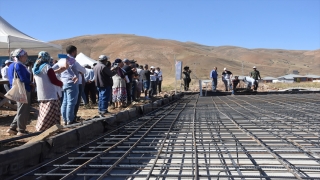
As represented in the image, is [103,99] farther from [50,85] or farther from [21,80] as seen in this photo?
[21,80]

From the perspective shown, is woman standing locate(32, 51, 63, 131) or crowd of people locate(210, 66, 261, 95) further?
crowd of people locate(210, 66, 261, 95)

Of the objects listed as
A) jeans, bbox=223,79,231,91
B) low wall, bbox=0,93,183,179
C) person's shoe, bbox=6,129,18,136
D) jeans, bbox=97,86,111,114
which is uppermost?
jeans, bbox=223,79,231,91

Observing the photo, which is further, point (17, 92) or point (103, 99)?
point (103, 99)

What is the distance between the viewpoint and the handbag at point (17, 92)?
4.96m

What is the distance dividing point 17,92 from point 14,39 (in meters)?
6.57

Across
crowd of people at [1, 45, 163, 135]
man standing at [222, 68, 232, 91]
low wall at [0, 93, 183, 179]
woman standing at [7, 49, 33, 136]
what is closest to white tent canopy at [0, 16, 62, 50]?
crowd of people at [1, 45, 163, 135]

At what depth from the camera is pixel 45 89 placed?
5.09 m

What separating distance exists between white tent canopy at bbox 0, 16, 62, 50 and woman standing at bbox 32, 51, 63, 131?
6190 mm

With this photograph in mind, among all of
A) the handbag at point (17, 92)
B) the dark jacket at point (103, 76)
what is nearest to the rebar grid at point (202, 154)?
the handbag at point (17, 92)

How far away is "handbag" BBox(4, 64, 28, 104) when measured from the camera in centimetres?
496

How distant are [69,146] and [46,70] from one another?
1510 millimetres

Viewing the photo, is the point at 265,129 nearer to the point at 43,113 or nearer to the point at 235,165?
the point at 235,165

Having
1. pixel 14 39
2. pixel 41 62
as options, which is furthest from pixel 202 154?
pixel 14 39

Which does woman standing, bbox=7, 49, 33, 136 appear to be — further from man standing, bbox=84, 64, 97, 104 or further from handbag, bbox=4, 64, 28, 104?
man standing, bbox=84, 64, 97, 104
